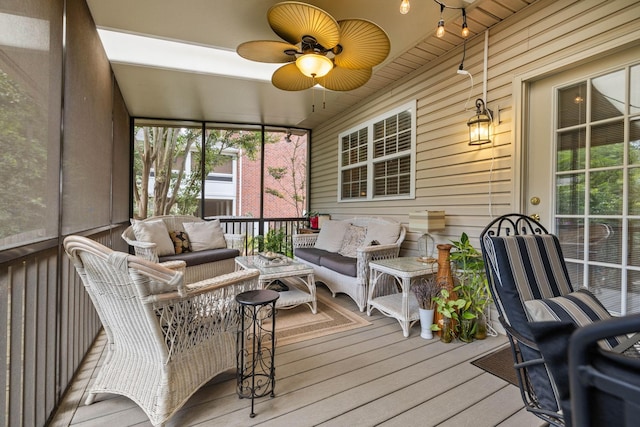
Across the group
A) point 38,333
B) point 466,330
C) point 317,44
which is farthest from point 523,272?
point 38,333

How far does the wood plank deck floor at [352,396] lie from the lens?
5.21 feet

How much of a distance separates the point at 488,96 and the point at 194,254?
3.96 meters

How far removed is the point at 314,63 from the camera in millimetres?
2205

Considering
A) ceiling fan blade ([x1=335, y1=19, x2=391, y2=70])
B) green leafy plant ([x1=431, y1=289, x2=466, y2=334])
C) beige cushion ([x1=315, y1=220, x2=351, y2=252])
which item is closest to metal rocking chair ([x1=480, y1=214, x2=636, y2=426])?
green leafy plant ([x1=431, y1=289, x2=466, y2=334])

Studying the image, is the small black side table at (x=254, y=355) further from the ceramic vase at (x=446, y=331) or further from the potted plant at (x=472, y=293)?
the potted plant at (x=472, y=293)

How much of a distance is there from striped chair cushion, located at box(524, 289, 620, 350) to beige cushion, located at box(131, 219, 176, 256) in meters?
3.88

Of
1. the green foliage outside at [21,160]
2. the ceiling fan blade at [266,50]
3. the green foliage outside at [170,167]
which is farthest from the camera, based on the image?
the green foliage outside at [170,167]

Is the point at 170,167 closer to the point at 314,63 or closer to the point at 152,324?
the point at 314,63

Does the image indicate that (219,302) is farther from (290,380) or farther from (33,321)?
(33,321)

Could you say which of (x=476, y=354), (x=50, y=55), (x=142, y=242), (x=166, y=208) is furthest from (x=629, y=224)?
(x=166, y=208)

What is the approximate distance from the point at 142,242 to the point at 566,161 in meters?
4.37

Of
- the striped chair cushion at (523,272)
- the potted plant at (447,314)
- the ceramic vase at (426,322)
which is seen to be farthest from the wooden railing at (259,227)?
the striped chair cushion at (523,272)

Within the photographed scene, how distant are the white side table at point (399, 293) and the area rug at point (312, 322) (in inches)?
10.2

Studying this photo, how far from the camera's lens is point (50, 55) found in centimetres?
164
